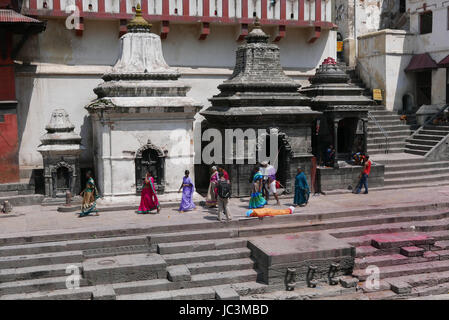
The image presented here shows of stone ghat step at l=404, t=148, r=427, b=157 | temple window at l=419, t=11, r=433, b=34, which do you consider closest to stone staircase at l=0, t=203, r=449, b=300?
stone ghat step at l=404, t=148, r=427, b=157

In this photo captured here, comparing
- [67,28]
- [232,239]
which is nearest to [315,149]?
[232,239]

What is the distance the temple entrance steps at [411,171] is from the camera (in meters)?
17.0

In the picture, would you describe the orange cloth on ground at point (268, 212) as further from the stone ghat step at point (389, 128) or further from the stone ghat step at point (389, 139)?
the stone ghat step at point (389, 128)

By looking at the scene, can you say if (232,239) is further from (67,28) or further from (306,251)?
(67,28)

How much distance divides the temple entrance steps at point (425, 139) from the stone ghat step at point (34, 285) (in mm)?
14412

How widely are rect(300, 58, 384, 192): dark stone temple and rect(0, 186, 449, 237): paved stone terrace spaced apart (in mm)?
681

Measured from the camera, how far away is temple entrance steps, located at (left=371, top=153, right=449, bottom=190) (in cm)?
1705

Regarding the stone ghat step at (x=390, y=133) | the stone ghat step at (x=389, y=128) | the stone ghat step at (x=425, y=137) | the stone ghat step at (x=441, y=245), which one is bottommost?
the stone ghat step at (x=441, y=245)

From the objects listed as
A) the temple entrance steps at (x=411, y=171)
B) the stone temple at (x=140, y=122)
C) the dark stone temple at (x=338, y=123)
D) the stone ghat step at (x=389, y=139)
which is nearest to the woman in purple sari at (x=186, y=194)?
the stone temple at (x=140, y=122)

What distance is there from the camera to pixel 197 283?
10148 millimetres

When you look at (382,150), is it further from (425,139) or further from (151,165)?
(151,165)

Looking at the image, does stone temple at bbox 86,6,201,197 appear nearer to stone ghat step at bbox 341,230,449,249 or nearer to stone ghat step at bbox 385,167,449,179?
stone ghat step at bbox 341,230,449,249

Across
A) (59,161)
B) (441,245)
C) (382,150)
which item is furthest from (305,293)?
(382,150)
